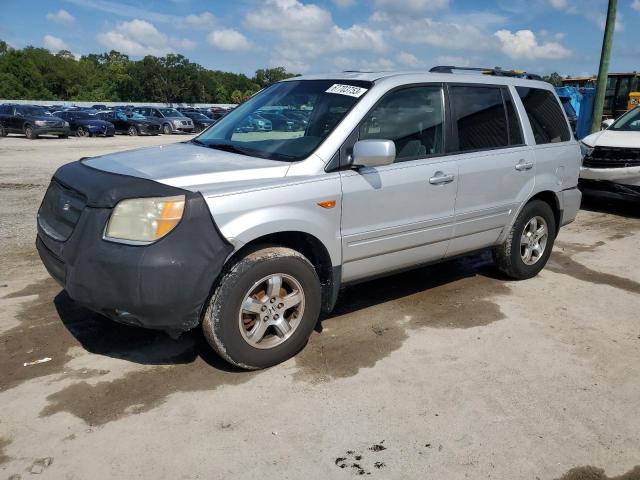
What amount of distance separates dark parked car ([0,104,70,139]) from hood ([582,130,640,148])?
24.2 meters

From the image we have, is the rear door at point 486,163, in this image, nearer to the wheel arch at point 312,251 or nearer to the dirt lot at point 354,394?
the dirt lot at point 354,394

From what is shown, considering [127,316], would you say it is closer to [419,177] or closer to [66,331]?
[66,331]

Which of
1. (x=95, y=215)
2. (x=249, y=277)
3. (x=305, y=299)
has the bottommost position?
(x=305, y=299)

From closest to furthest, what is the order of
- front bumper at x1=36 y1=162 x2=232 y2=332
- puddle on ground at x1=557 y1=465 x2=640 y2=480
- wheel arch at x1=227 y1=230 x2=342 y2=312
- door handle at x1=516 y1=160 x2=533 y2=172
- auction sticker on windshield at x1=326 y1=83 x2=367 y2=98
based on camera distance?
puddle on ground at x1=557 y1=465 x2=640 y2=480, front bumper at x1=36 y1=162 x2=232 y2=332, wheel arch at x1=227 y1=230 x2=342 y2=312, auction sticker on windshield at x1=326 y1=83 x2=367 y2=98, door handle at x1=516 y1=160 x2=533 y2=172

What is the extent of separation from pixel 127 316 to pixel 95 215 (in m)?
0.60

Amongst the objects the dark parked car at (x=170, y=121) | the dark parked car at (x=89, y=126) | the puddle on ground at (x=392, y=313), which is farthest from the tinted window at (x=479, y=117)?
the dark parked car at (x=170, y=121)

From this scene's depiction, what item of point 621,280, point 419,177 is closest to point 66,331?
point 419,177

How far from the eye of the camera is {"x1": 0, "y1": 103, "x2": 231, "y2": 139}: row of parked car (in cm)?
2614

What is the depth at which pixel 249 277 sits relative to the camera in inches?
131

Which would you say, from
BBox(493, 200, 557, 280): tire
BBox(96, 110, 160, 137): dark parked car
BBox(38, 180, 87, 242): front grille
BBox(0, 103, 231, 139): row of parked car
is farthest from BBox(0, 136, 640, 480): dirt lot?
BBox(96, 110, 160, 137): dark parked car

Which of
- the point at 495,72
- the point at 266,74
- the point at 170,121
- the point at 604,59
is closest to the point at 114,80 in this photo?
the point at 266,74

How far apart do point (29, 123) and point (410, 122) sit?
26200 millimetres

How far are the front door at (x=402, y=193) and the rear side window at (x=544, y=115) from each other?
127cm

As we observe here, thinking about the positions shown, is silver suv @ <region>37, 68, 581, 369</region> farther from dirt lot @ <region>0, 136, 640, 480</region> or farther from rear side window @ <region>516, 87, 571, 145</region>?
dirt lot @ <region>0, 136, 640, 480</region>
